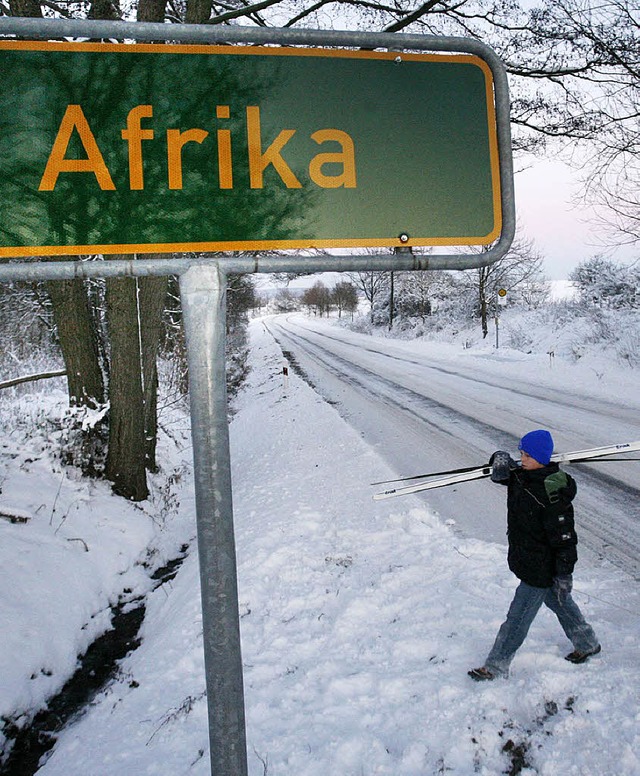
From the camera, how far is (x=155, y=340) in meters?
8.11

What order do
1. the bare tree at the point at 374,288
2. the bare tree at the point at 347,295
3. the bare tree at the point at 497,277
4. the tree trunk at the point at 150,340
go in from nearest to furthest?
the tree trunk at the point at 150,340 < the bare tree at the point at 497,277 < the bare tree at the point at 374,288 < the bare tree at the point at 347,295

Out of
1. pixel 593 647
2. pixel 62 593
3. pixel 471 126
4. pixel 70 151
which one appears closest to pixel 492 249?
pixel 471 126

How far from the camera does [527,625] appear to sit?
3150mm

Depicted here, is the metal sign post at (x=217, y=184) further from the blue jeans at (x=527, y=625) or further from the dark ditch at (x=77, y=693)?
the dark ditch at (x=77, y=693)

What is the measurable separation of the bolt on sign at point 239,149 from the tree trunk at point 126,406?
5959mm

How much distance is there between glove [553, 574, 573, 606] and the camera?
3.08 m

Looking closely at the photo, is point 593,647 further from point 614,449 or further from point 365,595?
point 365,595

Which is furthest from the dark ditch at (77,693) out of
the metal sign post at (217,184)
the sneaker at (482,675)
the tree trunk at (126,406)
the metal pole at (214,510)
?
the metal sign post at (217,184)

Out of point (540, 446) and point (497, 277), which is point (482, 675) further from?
point (497, 277)

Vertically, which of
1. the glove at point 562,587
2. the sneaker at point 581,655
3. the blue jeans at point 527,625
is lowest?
the sneaker at point 581,655

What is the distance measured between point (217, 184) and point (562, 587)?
2978mm

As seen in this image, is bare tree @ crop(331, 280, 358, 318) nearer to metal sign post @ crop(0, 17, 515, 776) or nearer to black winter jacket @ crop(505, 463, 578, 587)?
black winter jacket @ crop(505, 463, 578, 587)

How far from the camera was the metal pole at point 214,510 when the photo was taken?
1114 mm

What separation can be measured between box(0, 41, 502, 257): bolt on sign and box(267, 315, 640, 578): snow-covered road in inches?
172
